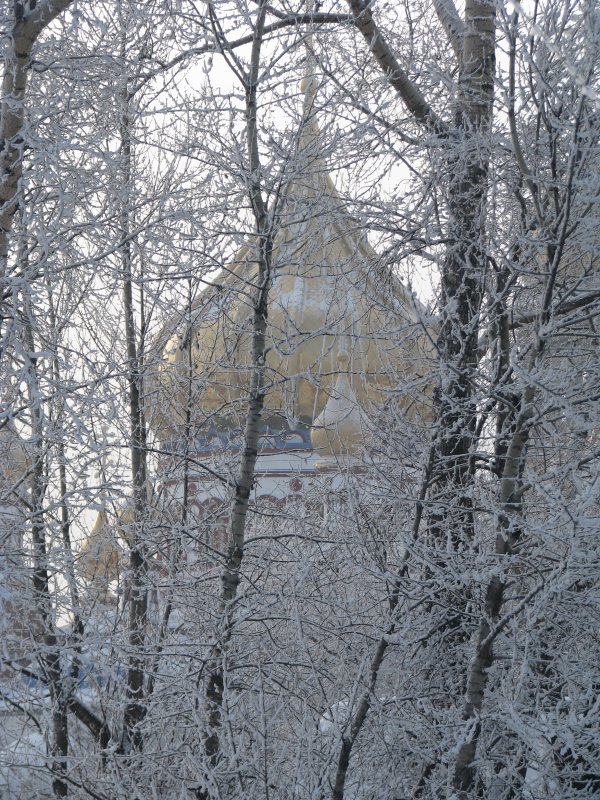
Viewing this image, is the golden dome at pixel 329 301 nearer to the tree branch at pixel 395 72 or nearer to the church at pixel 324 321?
the church at pixel 324 321

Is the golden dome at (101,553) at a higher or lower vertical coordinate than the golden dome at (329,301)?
lower

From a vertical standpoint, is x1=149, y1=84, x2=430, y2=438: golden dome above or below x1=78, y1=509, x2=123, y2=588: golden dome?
above

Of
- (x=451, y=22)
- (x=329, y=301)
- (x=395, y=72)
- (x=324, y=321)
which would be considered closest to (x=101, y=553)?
(x=329, y=301)

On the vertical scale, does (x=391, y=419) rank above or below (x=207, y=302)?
below

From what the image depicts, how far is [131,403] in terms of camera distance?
858 cm

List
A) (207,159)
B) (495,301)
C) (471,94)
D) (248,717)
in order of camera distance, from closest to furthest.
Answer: (495,301) → (248,717) → (207,159) → (471,94)

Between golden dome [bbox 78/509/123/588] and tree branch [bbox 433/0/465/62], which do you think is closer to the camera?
golden dome [bbox 78/509/123/588]

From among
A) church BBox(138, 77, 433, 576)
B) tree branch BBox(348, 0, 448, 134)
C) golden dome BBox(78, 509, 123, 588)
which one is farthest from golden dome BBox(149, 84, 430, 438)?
golden dome BBox(78, 509, 123, 588)

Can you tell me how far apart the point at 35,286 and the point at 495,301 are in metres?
2.35

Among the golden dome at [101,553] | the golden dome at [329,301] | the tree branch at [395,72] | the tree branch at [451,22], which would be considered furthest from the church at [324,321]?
the tree branch at [451,22]

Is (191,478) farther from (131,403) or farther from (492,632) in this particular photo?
(492,632)

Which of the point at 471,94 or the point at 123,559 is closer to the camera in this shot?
the point at 471,94

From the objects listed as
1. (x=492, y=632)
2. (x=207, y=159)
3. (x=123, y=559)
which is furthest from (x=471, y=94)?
(x=123, y=559)

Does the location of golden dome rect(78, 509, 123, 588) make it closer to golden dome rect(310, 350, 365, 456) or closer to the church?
the church
